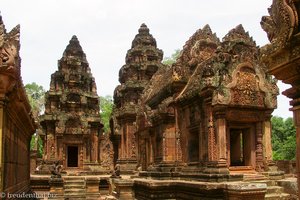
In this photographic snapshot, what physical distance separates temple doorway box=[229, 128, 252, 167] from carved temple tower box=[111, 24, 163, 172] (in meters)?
7.56

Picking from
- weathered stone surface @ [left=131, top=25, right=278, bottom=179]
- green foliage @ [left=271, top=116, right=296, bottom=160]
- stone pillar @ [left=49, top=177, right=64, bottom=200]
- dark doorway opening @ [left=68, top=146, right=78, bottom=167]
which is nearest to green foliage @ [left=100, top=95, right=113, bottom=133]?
green foliage @ [left=271, top=116, right=296, bottom=160]

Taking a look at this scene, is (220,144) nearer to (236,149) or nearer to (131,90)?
(236,149)

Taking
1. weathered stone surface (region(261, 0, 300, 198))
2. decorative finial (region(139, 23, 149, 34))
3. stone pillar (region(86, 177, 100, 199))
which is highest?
decorative finial (region(139, 23, 149, 34))

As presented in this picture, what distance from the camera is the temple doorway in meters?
10.8

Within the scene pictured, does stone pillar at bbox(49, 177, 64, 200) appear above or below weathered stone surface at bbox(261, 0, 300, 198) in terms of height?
below

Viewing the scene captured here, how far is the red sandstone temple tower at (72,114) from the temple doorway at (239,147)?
37.1 feet

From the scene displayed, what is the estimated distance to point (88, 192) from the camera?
19125mm

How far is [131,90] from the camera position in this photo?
66.1 ft

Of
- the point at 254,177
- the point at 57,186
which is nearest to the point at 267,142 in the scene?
the point at 254,177

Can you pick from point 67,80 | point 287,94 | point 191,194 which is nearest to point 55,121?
point 67,80

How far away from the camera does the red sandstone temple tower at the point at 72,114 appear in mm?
21469

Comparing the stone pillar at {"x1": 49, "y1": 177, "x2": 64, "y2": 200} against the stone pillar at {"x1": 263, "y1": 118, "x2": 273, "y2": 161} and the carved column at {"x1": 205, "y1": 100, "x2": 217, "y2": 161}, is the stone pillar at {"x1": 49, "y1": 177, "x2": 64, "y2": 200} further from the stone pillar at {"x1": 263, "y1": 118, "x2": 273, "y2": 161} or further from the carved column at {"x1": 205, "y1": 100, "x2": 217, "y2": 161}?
the stone pillar at {"x1": 263, "y1": 118, "x2": 273, "y2": 161}

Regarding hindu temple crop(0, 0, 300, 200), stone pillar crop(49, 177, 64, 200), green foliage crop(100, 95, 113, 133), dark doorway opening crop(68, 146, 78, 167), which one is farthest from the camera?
green foliage crop(100, 95, 113, 133)

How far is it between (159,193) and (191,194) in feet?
3.89
